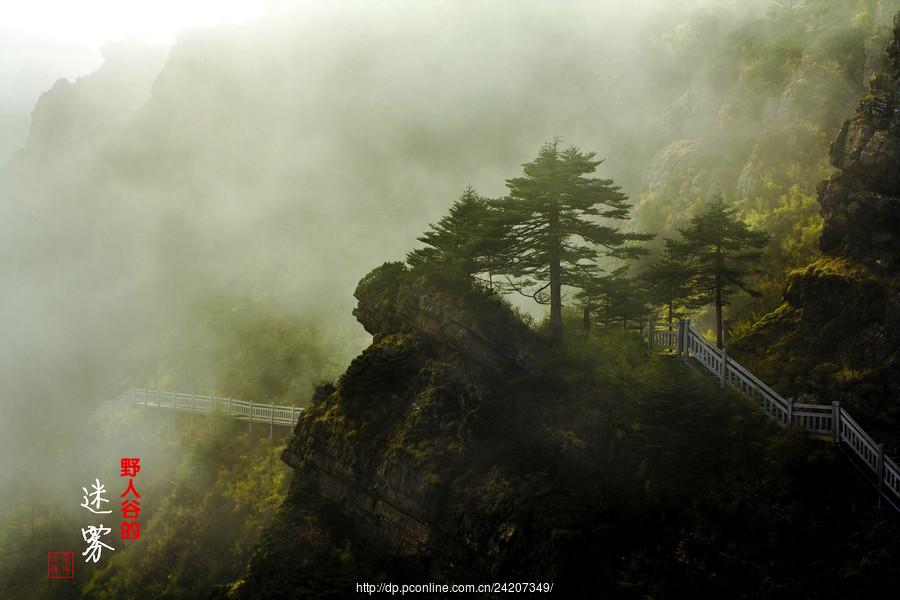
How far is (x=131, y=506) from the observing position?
4069 cm

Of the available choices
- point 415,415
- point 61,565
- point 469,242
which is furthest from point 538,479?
point 61,565

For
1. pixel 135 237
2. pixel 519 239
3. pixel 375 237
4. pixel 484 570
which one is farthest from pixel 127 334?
pixel 484 570

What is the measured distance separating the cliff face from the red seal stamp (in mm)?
41596

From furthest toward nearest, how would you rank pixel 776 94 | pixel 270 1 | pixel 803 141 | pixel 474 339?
pixel 270 1 → pixel 776 94 → pixel 803 141 → pixel 474 339

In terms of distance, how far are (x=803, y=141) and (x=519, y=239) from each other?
23.7m

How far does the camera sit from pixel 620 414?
21.2 metres

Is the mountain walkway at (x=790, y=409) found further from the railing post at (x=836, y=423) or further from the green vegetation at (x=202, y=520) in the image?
the green vegetation at (x=202, y=520)

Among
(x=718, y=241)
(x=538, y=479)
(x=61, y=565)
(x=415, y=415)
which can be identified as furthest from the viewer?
(x=61, y=565)

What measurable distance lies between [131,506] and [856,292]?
138ft

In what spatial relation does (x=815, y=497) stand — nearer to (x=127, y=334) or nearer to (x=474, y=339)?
(x=474, y=339)

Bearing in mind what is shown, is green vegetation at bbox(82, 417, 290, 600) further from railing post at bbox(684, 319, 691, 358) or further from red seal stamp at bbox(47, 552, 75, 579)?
railing post at bbox(684, 319, 691, 358)

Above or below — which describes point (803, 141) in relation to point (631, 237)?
above

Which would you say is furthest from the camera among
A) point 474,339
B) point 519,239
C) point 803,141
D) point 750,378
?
point 803,141

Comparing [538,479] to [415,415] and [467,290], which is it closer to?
[415,415]
